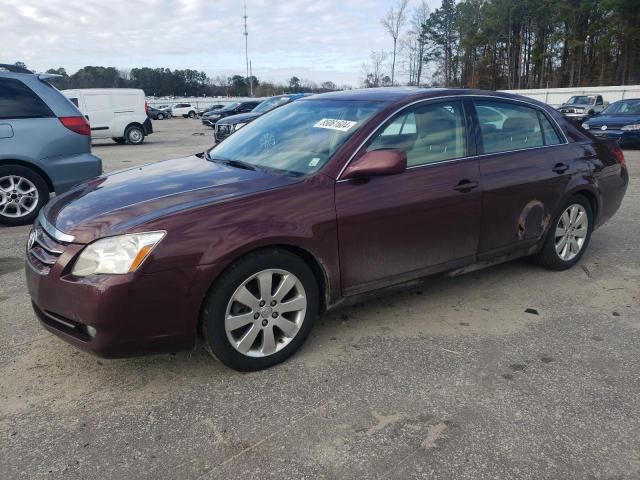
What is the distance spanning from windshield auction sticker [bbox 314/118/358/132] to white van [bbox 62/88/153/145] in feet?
52.2

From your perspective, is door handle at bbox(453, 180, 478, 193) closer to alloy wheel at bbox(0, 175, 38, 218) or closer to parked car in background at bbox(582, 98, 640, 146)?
alloy wheel at bbox(0, 175, 38, 218)

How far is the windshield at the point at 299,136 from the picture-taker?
333 cm

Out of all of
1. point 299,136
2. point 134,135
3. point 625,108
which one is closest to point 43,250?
point 299,136

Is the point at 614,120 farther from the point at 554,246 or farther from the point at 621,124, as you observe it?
the point at 554,246

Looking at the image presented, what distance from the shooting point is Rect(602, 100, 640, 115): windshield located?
50.2 feet

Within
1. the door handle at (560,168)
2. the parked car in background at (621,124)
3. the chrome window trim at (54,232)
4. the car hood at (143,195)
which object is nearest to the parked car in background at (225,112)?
the parked car in background at (621,124)

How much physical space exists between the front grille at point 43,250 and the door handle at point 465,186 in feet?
8.11

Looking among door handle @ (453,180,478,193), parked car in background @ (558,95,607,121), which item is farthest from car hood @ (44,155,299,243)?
parked car in background @ (558,95,607,121)

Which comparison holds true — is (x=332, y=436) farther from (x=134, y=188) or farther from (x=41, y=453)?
(x=134, y=188)

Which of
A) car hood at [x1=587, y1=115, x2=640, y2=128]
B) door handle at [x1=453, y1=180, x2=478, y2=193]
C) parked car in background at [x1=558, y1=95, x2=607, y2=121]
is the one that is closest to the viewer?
door handle at [x1=453, y1=180, x2=478, y2=193]

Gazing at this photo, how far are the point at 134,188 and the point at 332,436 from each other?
72.5 inches

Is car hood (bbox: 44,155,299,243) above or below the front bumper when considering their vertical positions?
above

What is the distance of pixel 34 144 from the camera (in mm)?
6082

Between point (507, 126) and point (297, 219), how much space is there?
6.92ft
